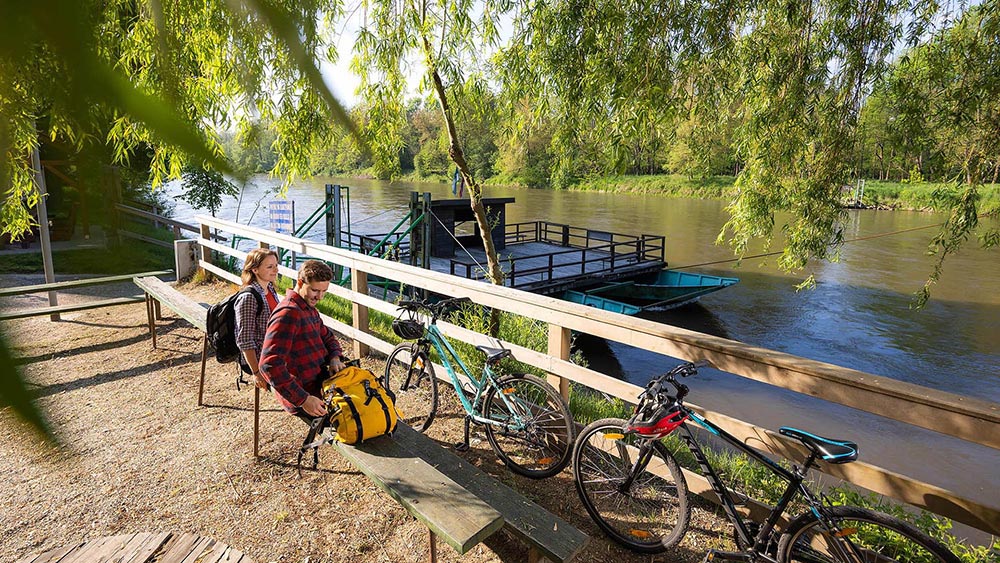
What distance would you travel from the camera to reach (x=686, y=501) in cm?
283

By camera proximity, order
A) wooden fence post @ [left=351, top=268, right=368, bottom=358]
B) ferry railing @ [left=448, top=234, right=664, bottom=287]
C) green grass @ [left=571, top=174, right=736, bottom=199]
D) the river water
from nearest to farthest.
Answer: wooden fence post @ [left=351, top=268, right=368, bottom=358] → the river water → ferry railing @ [left=448, top=234, right=664, bottom=287] → green grass @ [left=571, top=174, right=736, bottom=199]

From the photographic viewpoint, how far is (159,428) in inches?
172

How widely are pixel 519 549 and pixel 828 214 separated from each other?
16.6 feet

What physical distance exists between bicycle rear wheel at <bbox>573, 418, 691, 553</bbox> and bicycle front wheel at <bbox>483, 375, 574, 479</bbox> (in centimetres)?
29

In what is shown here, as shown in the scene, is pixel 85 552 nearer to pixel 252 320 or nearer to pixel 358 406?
pixel 358 406

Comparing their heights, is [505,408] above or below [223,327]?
below

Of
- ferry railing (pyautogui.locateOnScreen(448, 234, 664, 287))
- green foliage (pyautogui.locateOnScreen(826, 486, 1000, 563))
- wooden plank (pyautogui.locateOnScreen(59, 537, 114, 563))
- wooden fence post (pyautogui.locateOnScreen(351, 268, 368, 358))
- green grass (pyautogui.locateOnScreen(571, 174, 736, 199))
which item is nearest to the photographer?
wooden plank (pyautogui.locateOnScreen(59, 537, 114, 563))

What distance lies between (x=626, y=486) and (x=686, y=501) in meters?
0.33

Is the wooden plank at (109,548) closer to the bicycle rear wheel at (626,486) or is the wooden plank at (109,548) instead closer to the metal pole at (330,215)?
the bicycle rear wheel at (626,486)

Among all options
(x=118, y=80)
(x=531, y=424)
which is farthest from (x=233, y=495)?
(x=118, y=80)

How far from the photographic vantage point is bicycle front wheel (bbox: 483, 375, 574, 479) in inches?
140

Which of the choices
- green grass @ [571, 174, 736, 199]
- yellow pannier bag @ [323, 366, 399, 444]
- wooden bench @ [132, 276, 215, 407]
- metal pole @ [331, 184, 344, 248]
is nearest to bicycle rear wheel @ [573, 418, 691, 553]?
yellow pannier bag @ [323, 366, 399, 444]

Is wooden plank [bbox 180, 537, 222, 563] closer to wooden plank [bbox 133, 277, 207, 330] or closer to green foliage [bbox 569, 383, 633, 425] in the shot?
wooden plank [bbox 133, 277, 207, 330]

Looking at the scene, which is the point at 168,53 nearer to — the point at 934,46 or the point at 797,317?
the point at 934,46
